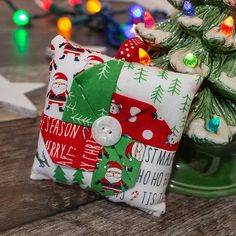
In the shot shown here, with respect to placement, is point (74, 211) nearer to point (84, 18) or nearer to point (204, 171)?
point (204, 171)

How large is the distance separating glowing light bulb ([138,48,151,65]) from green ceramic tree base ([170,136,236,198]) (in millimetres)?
131

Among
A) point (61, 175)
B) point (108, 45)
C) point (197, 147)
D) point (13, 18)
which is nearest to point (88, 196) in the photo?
point (61, 175)

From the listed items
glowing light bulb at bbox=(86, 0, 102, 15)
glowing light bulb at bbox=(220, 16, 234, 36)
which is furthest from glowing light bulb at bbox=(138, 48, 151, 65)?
glowing light bulb at bbox=(86, 0, 102, 15)

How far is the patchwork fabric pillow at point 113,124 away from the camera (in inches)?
22.9

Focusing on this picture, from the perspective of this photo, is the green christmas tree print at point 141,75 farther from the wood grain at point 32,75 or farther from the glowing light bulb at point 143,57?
the wood grain at point 32,75

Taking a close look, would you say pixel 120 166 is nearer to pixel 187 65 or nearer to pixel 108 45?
pixel 187 65

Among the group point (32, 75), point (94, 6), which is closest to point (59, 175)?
point (32, 75)

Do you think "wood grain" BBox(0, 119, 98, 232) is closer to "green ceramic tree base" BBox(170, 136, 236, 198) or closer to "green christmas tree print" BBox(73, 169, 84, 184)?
"green christmas tree print" BBox(73, 169, 84, 184)

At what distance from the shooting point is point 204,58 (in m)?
0.63

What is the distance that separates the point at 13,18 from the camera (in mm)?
1474

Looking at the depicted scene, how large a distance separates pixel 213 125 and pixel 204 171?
0.43ft

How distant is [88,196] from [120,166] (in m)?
0.08

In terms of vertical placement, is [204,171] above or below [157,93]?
below

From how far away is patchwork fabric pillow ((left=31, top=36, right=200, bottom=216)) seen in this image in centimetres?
58
